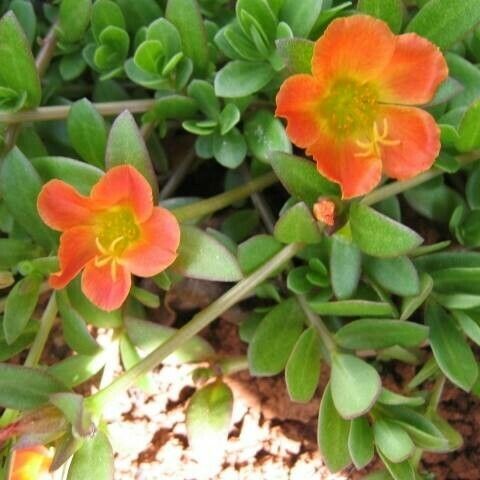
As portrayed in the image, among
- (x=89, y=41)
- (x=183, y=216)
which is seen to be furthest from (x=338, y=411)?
(x=89, y=41)

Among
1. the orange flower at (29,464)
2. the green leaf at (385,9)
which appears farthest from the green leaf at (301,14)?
the orange flower at (29,464)

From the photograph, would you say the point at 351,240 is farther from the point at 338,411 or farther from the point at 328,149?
the point at 338,411

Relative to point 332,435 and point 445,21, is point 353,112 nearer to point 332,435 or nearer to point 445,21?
point 445,21

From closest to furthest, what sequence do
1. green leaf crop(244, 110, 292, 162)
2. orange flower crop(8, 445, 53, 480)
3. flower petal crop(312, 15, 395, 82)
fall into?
flower petal crop(312, 15, 395, 82) → orange flower crop(8, 445, 53, 480) → green leaf crop(244, 110, 292, 162)

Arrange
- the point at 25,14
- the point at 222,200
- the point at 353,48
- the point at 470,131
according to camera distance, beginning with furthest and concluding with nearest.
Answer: the point at 25,14 < the point at 222,200 < the point at 470,131 < the point at 353,48

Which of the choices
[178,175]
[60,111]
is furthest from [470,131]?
[60,111]

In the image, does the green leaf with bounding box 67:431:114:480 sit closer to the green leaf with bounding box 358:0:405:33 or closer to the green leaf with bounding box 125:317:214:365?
the green leaf with bounding box 125:317:214:365

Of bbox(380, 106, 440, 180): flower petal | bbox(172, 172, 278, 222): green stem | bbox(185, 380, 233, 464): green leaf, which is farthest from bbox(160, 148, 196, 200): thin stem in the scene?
bbox(380, 106, 440, 180): flower petal
